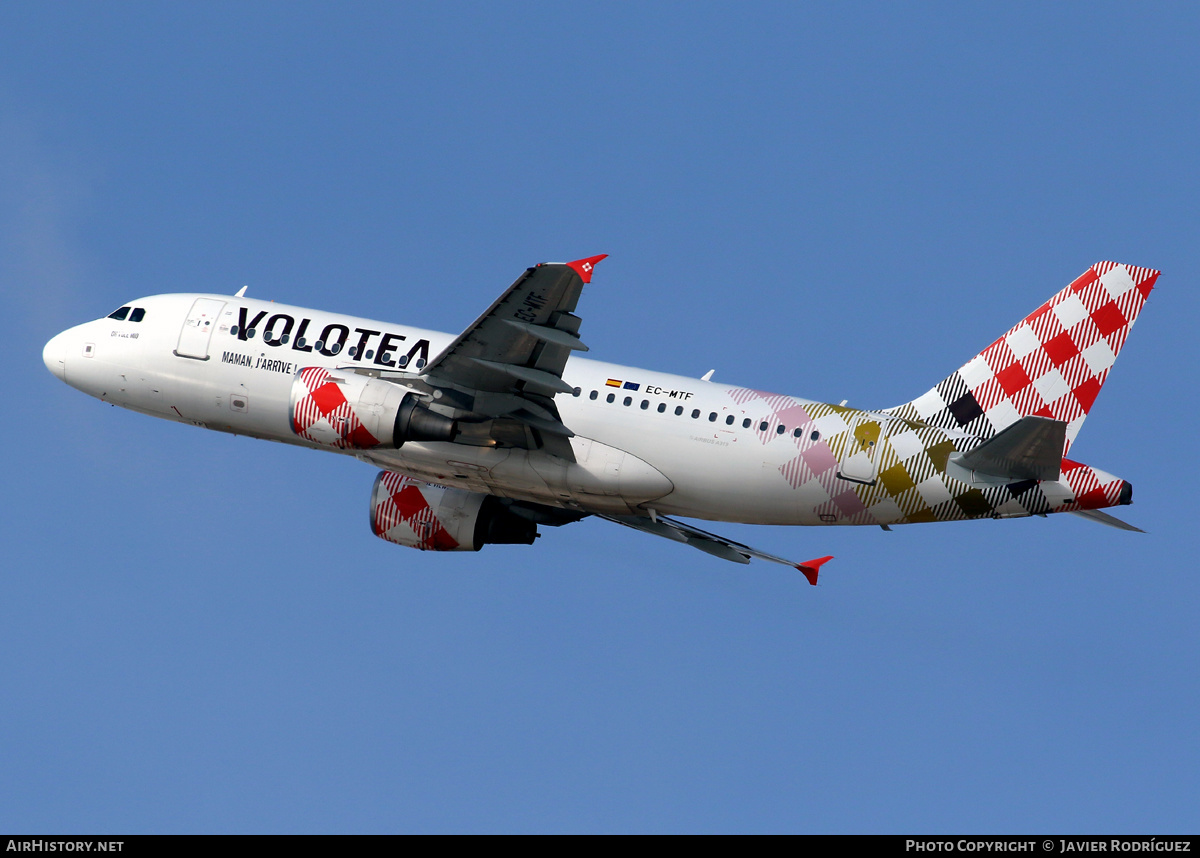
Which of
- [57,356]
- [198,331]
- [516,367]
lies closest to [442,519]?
[516,367]

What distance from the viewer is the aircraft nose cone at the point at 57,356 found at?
39.6 m

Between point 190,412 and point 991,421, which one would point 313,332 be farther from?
point 991,421

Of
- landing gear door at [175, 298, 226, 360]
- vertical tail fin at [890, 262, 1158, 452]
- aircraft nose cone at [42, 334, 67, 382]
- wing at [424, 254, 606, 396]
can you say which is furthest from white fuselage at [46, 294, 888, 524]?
vertical tail fin at [890, 262, 1158, 452]

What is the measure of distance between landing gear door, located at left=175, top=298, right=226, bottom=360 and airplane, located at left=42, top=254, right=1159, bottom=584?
6 cm

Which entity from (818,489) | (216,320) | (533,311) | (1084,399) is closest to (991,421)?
(1084,399)

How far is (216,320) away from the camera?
37531mm

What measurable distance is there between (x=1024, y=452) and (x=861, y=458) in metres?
4.04

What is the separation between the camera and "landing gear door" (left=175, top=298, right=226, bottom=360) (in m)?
37.2

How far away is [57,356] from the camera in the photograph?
39.7 metres

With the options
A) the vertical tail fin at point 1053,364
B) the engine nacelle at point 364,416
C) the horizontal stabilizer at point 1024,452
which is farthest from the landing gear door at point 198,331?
the horizontal stabilizer at point 1024,452

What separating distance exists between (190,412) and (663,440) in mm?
13546

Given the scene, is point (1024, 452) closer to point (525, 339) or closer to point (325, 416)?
point (525, 339)

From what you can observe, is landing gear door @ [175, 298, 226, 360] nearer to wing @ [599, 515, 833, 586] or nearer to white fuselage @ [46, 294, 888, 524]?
white fuselage @ [46, 294, 888, 524]
